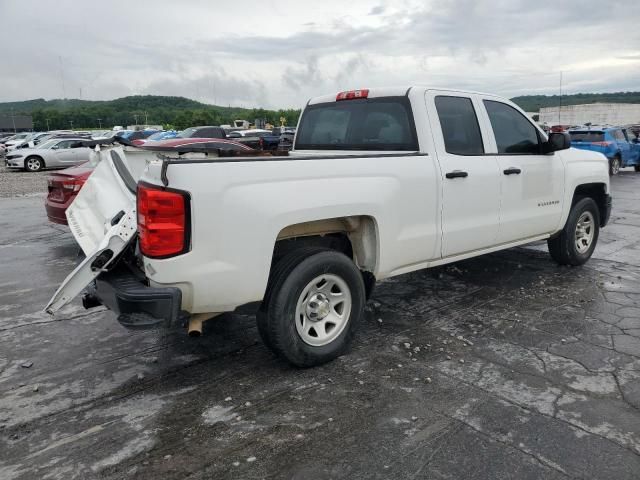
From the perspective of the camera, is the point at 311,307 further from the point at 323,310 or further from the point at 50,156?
the point at 50,156

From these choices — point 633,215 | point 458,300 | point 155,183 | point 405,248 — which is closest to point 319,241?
point 405,248

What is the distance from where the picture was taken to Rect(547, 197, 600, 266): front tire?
6.23 m

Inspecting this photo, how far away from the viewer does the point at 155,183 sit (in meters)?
3.11

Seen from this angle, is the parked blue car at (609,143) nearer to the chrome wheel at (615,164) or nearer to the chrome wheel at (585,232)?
the chrome wheel at (615,164)

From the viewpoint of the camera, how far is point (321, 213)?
3609 mm

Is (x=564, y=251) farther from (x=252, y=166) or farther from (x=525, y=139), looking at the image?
(x=252, y=166)

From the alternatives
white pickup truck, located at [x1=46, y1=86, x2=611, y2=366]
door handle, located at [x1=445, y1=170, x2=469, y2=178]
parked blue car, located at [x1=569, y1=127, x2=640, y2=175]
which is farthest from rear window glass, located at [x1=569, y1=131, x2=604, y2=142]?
door handle, located at [x1=445, y1=170, x2=469, y2=178]

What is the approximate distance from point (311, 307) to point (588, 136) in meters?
18.0

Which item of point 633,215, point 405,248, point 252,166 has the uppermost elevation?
point 252,166

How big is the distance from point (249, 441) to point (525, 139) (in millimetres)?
4139

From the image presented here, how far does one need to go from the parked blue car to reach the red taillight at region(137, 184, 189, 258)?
17.7m

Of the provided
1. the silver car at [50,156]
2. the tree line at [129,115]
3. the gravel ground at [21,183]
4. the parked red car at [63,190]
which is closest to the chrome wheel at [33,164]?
the silver car at [50,156]

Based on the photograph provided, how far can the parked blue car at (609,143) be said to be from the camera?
1828 centimetres

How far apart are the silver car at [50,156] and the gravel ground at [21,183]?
0.49 metres
